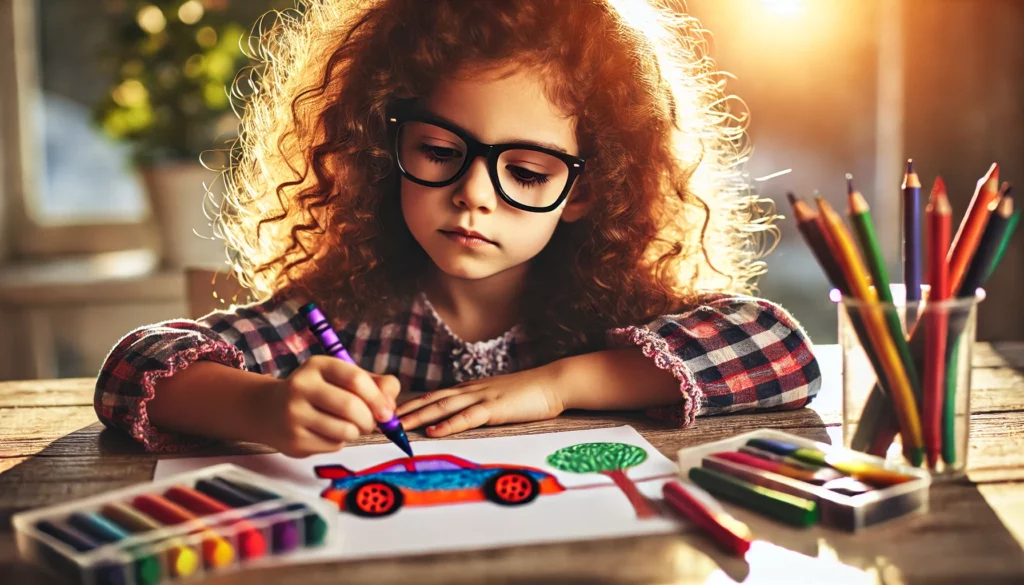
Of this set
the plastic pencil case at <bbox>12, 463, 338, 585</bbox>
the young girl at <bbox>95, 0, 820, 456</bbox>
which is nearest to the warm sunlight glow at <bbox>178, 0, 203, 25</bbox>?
the young girl at <bbox>95, 0, 820, 456</bbox>

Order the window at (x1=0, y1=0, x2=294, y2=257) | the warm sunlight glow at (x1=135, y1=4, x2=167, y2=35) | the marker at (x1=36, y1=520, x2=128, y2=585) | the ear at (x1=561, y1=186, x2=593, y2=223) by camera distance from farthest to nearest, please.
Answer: the window at (x1=0, y1=0, x2=294, y2=257) → the warm sunlight glow at (x1=135, y1=4, x2=167, y2=35) → the ear at (x1=561, y1=186, x2=593, y2=223) → the marker at (x1=36, y1=520, x2=128, y2=585)

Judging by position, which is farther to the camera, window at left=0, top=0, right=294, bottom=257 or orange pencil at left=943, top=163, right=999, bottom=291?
window at left=0, top=0, right=294, bottom=257

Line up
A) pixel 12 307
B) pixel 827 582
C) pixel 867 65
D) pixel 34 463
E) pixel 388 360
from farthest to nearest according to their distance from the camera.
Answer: pixel 867 65 < pixel 12 307 < pixel 388 360 < pixel 34 463 < pixel 827 582

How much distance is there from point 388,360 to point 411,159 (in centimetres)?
27

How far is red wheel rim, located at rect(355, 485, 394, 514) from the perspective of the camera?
0.62 metres

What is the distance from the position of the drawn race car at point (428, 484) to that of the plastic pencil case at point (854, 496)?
117 millimetres

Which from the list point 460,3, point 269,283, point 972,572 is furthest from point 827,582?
point 269,283

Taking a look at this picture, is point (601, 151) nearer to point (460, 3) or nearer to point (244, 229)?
point (460, 3)

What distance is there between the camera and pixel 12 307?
2.44 meters

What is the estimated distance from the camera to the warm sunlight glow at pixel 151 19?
226 cm

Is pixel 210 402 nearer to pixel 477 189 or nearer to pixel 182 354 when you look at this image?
pixel 182 354

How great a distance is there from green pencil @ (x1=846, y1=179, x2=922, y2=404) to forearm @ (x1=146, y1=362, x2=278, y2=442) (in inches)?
18.1

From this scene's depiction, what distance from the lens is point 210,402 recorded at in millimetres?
791

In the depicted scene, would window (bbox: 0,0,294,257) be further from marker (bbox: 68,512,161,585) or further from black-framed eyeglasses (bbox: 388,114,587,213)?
marker (bbox: 68,512,161,585)
